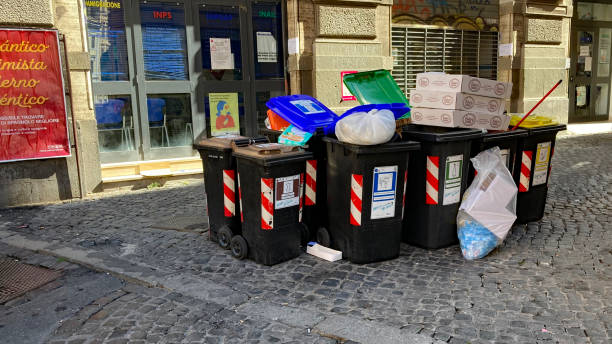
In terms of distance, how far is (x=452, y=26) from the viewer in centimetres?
1159

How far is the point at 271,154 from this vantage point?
443cm

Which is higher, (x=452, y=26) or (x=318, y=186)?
(x=452, y=26)

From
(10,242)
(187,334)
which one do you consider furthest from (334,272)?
(10,242)

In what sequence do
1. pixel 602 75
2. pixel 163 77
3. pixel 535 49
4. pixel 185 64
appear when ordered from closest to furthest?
pixel 163 77 < pixel 185 64 < pixel 535 49 < pixel 602 75

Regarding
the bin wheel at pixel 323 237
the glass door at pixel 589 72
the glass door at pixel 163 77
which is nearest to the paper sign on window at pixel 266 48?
the glass door at pixel 163 77

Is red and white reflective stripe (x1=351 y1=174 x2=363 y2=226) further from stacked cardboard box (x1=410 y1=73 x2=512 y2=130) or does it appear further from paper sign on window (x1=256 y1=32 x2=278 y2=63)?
paper sign on window (x1=256 y1=32 x2=278 y2=63)

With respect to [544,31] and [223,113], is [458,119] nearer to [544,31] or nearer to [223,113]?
[223,113]

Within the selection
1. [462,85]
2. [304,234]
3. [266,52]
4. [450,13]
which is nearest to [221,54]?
[266,52]

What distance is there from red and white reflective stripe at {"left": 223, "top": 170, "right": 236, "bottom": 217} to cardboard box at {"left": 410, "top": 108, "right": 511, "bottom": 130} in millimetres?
1975

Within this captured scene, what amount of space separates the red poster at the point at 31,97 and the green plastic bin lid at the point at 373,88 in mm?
4285

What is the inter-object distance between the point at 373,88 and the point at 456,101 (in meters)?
1.20

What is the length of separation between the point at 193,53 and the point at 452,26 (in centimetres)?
622

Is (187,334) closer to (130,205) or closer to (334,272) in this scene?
(334,272)

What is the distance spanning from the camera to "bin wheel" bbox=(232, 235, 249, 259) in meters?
4.71
